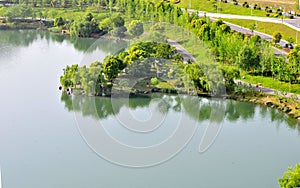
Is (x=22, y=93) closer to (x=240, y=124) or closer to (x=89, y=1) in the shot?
(x=240, y=124)

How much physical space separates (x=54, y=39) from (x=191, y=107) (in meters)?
9.78

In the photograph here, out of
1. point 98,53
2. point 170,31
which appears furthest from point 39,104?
point 170,31

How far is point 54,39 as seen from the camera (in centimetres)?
2186

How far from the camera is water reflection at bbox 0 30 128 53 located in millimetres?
20281

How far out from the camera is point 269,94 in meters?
14.3

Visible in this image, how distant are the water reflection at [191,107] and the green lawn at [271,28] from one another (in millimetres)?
5607

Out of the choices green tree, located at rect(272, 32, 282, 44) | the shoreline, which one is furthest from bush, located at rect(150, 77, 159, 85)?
green tree, located at rect(272, 32, 282, 44)

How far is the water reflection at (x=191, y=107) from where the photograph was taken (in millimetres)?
13531

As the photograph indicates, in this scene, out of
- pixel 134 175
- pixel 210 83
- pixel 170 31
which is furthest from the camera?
pixel 170 31

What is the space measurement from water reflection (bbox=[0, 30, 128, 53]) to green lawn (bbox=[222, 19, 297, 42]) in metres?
4.84

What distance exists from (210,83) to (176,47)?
454 cm

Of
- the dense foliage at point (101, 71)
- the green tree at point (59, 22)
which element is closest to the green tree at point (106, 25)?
the green tree at point (59, 22)

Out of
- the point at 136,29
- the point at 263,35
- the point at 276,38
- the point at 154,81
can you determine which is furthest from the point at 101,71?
the point at 263,35

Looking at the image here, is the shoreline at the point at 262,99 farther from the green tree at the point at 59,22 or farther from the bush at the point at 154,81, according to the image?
the green tree at the point at 59,22
